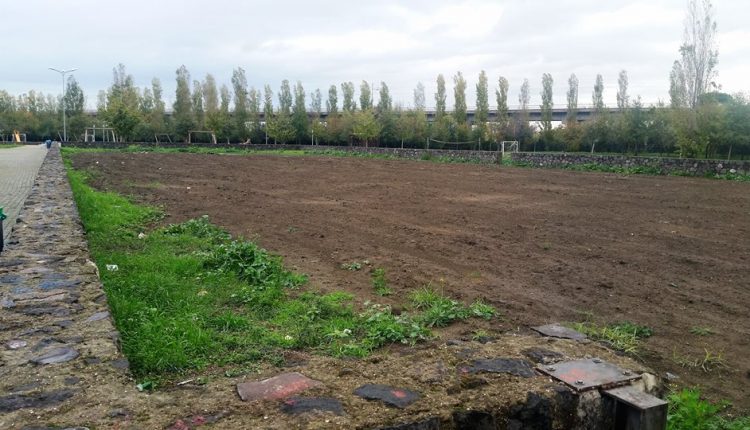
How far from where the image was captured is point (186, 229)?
10.1 meters

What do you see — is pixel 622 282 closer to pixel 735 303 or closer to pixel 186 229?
pixel 735 303

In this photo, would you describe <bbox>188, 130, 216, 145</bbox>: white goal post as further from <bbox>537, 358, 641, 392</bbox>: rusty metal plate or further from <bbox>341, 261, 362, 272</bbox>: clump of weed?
<bbox>537, 358, 641, 392</bbox>: rusty metal plate

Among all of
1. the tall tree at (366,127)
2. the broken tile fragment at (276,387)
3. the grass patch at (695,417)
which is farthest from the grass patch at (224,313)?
the tall tree at (366,127)

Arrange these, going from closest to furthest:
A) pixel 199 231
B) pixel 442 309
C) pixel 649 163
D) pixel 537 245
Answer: pixel 442 309 < pixel 537 245 < pixel 199 231 < pixel 649 163

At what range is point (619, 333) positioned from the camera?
17.5ft

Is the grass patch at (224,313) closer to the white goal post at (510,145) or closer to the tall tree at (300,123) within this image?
the white goal post at (510,145)

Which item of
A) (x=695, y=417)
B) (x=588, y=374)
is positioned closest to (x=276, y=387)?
(x=588, y=374)

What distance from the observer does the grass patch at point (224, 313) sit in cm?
438

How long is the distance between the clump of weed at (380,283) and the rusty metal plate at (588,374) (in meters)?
3.26

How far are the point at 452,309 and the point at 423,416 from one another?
3.03m

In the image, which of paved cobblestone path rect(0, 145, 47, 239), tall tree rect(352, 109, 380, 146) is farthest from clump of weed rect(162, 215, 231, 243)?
tall tree rect(352, 109, 380, 146)

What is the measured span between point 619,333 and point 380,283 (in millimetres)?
2787

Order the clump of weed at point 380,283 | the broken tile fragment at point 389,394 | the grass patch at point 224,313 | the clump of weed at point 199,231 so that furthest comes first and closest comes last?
1. the clump of weed at point 199,231
2. the clump of weed at point 380,283
3. the grass patch at point 224,313
4. the broken tile fragment at point 389,394

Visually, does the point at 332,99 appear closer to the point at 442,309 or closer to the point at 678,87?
the point at 678,87
